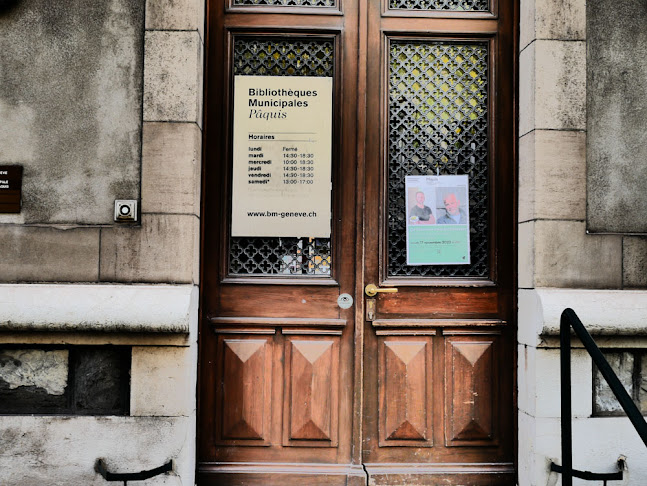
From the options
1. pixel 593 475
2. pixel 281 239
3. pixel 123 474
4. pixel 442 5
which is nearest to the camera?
pixel 123 474

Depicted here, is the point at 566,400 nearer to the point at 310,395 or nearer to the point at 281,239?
the point at 310,395

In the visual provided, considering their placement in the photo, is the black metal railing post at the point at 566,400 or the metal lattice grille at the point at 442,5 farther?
the metal lattice grille at the point at 442,5

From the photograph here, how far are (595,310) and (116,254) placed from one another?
2790mm

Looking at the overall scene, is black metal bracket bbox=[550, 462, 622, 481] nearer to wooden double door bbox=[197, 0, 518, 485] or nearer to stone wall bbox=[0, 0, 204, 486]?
wooden double door bbox=[197, 0, 518, 485]

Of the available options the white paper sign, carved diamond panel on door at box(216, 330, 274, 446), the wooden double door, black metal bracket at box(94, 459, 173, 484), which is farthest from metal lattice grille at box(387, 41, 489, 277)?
black metal bracket at box(94, 459, 173, 484)

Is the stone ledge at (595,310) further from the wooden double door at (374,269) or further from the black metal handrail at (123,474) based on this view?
the black metal handrail at (123,474)

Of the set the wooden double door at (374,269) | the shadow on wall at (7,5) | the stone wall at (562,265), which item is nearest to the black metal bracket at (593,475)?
the stone wall at (562,265)

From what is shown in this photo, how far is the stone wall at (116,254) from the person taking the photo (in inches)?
134

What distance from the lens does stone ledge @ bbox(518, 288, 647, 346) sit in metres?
3.43

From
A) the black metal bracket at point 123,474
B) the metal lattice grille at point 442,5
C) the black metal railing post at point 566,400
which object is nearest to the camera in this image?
the black metal railing post at point 566,400

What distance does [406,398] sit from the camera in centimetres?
384

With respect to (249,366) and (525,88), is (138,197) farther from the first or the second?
(525,88)

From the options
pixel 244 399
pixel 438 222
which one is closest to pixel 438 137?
pixel 438 222

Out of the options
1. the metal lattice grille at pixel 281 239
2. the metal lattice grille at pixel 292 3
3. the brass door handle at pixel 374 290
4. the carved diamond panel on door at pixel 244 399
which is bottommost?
the carved diamond panel on door at pixel 244 399
